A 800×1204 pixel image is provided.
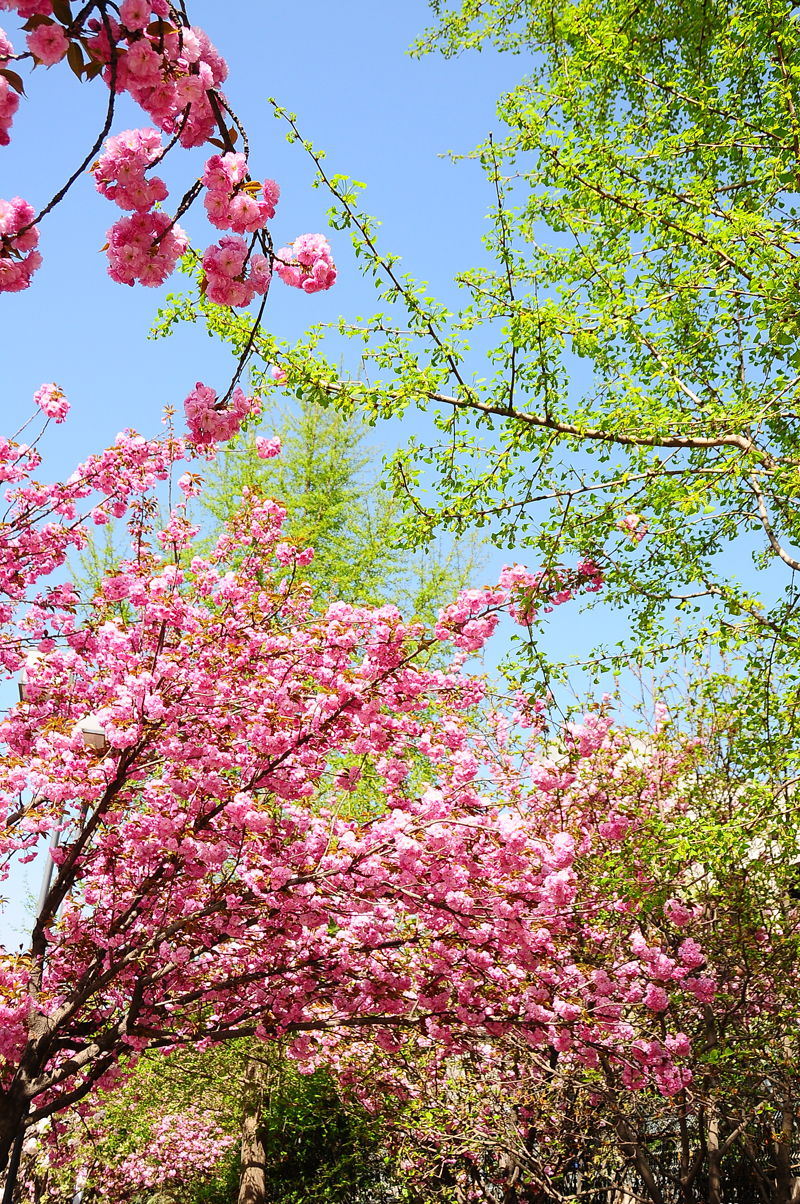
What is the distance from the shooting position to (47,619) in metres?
7.62

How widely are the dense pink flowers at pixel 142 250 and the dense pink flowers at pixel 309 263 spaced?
652 millimetres

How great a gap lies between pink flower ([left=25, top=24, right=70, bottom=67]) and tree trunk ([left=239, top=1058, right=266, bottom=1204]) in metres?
11.6

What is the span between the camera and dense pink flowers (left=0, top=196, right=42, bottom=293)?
2.32m

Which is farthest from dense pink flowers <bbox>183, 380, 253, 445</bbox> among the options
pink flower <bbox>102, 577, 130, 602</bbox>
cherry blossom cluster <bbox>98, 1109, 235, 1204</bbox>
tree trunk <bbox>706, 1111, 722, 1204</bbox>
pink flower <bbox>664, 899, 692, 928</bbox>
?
cherry blossom cluster <bbox>98, 1109, 235, 1204</bbox>

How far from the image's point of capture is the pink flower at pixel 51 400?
723 cm

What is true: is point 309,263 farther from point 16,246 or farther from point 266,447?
point 266,447

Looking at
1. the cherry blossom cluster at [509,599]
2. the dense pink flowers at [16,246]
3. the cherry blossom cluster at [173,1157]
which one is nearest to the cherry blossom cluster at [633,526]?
the cherry blossom cluster at [509,599]

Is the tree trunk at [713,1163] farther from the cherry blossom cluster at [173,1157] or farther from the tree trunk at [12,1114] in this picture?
the cherry blossom cluster at [173,1157]

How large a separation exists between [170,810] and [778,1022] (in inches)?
232

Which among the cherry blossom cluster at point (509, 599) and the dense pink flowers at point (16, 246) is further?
the cherry blossom cluster at point (509, 599)

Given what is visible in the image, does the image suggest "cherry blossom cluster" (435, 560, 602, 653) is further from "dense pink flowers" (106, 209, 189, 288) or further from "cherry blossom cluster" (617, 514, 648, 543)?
"dense pink flowers" (106, 209, 189, 288)

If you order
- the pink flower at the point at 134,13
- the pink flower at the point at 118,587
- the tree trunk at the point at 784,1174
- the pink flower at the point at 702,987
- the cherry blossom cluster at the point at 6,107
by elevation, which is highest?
the pink flower at the point at 118,587

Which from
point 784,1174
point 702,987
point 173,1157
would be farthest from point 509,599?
point 173,1157

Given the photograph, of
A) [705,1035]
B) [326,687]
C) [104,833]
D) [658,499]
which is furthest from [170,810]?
[705,1035]
